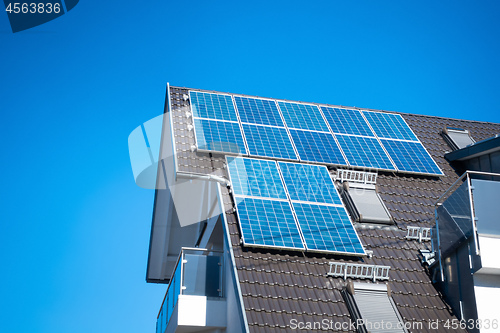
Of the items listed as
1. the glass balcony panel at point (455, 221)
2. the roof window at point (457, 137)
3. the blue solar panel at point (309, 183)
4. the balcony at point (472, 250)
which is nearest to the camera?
the balcony at point (472, 250)

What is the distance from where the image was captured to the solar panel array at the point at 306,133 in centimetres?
1706

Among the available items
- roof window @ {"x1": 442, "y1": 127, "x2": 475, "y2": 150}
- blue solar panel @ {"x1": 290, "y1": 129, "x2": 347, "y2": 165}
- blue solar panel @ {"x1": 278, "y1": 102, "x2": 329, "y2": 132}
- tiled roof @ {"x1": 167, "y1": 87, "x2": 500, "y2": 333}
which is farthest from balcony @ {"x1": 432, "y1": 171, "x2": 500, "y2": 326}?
roof window @ {"x1": 442, "y1": 127, "x2": 475, "y2": 150}

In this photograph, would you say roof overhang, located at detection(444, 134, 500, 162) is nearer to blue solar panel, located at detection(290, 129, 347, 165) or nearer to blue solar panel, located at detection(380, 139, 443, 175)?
blue solar panel, located at detection(380, 139, 443, 175)

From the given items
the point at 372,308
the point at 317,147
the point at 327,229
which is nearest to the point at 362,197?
the point at 327,229

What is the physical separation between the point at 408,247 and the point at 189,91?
9242mm

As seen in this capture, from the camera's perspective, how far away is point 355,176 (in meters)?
16.5

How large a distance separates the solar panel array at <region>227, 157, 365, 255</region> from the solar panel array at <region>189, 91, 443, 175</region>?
2.86 ft

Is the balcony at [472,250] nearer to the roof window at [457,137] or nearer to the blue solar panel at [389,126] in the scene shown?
the blue solar panel at [389,126]

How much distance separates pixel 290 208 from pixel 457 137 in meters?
8.85

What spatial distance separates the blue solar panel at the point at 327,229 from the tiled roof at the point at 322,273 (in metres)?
0.24

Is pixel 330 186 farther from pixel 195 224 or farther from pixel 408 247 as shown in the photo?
pixel 195 224

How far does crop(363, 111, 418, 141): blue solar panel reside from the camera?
19.6 meters

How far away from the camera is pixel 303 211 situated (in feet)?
47.3

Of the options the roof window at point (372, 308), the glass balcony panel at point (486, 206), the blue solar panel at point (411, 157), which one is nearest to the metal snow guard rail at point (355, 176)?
the blue solar panel at point (411, 157)
